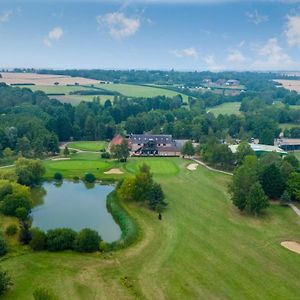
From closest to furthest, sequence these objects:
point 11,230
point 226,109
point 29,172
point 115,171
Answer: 1. point 11,230
2. point 29,172
3. point 115,171
4. point 226,109

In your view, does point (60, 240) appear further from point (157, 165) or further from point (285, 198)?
point (157, 165)

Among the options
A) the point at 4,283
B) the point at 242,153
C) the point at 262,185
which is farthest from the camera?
the point at 242,153

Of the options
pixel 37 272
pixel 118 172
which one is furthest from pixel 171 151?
pixel 37 272

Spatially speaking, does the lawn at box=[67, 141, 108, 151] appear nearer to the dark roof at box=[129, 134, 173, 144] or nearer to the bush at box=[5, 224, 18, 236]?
the dark roof at box=[129, 134, 173, 144]

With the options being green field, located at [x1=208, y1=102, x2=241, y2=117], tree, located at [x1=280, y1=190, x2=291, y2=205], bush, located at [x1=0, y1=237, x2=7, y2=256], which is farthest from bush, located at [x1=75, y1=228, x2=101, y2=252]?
green field, located at [x1=208, y1=102, x2=241, y2=117]

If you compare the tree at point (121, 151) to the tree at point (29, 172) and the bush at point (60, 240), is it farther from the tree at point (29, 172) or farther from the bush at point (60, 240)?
the bush at point (60, 240)

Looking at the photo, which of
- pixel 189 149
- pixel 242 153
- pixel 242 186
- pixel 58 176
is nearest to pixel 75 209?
pixel 58 176

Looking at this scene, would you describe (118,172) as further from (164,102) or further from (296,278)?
(164,102)

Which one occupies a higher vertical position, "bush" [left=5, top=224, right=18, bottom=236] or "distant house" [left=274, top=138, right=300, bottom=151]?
"bush" [left=5, top=224, right=18, bottom=236]
